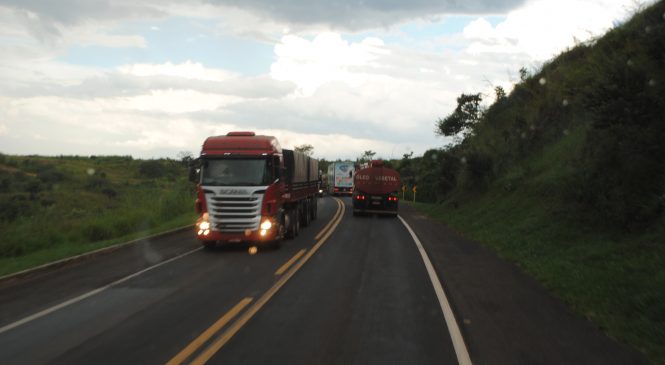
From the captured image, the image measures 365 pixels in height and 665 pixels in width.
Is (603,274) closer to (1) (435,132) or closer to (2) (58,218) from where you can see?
(2) (58,218)

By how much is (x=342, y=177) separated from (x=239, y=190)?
39526mm

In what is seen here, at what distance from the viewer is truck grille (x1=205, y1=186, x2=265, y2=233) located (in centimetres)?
1497

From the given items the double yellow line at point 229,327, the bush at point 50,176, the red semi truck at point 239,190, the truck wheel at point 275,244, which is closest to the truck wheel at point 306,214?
the red semi truck at point 239,190

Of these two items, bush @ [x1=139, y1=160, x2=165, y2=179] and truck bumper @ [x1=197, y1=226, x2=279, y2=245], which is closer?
truck bumper @ [x1=197, y1=226, x2=279, y2=245]

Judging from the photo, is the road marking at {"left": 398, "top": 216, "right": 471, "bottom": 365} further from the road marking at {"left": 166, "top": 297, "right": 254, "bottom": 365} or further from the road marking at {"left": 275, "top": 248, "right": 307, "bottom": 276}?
the road marking at {"left": 275, "top": 248, "right": 307, "bottom": 276}

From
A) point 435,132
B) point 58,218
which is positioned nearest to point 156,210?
point 58,218

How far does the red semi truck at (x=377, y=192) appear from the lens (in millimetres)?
29234

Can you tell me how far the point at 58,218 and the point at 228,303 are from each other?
1414 centimetres

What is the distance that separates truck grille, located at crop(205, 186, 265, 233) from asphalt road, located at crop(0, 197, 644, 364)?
120 cm

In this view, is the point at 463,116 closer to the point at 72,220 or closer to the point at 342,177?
the point at 342,177

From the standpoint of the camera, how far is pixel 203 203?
49.4ft

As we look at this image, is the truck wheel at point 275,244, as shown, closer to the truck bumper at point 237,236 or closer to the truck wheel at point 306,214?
the truck bumper at point 237,236

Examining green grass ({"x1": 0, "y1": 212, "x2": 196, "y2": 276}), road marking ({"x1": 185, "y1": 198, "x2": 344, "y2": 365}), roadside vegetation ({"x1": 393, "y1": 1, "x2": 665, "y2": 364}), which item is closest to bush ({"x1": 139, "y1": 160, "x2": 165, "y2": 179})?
roadside vegetation ({"x1": 393, "y1": 1, "x2": 665, "y2": 364})

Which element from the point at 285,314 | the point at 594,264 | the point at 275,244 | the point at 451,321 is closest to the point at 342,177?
the point at 275,244
